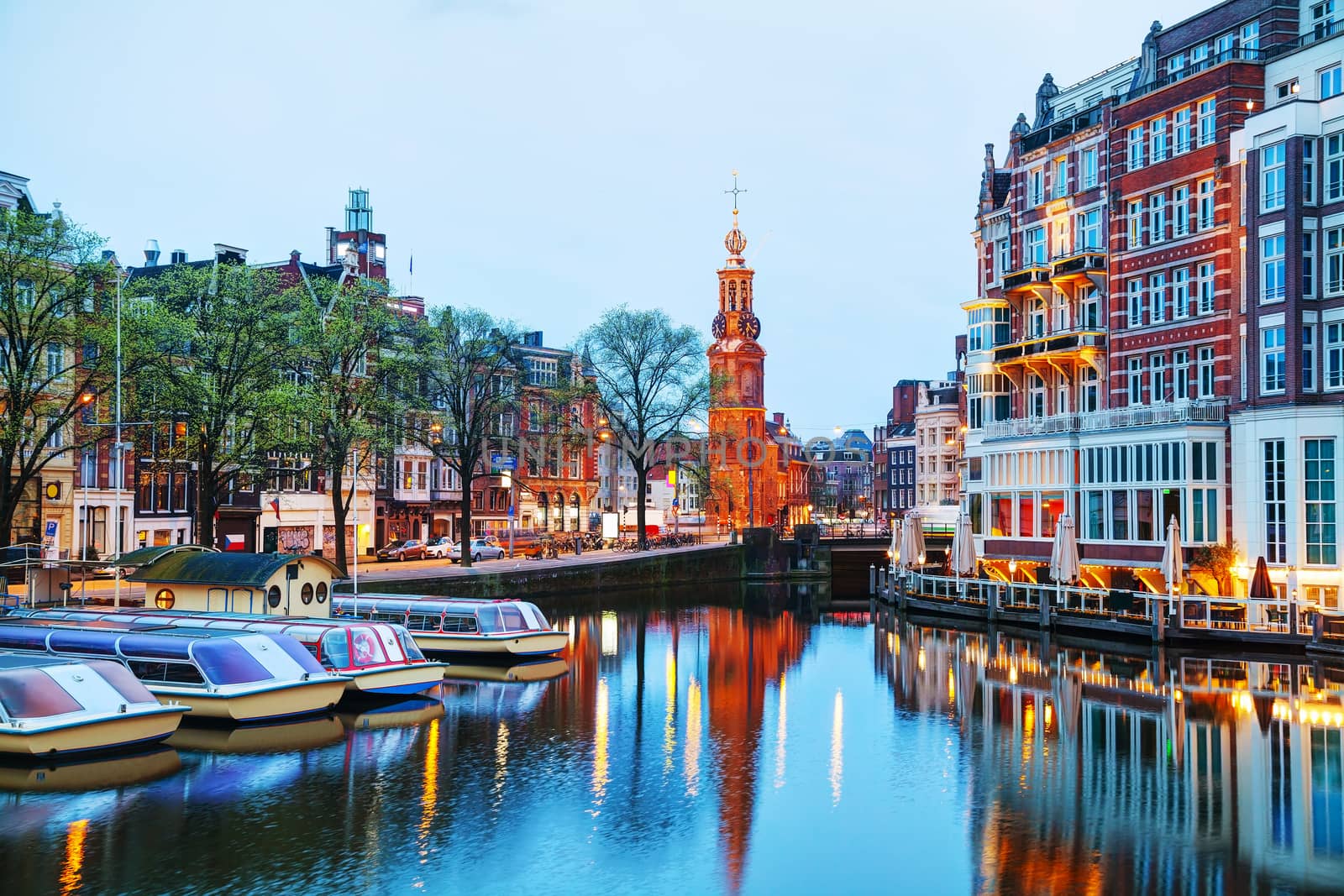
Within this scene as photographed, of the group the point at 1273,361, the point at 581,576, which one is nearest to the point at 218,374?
the point at 581,576

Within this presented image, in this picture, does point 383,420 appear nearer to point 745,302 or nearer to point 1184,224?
point 1184,224

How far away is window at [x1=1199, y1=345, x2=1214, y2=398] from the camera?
5544cm

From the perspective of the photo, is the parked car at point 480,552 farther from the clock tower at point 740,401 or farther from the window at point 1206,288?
the window at point 1206,288

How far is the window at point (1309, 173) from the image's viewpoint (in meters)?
49.1

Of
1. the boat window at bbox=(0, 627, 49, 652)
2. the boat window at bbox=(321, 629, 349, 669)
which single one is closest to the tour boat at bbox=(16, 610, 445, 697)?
the boat window at bbox=(321, 629, 349, 669)

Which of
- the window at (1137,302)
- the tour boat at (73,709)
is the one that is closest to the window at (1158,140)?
the window at (1137,302)

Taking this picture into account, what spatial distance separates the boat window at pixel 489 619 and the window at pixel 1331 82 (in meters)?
37.6

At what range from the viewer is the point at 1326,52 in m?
50.3

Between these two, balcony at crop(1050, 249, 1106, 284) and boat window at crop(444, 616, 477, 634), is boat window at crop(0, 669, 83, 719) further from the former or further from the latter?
balcony at crop(1050, 249, 1106, 284)

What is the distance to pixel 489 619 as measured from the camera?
46.7m

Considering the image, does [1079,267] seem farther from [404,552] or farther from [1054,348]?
[404,552]

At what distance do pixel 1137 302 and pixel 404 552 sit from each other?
45.9 metres

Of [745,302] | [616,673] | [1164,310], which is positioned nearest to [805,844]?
[616,673]

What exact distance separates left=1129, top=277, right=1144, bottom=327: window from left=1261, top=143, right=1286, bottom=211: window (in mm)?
9372
